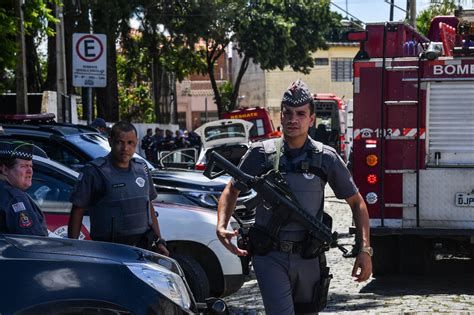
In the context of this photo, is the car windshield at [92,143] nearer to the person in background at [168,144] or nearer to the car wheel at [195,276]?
the car wheel at [195,276]

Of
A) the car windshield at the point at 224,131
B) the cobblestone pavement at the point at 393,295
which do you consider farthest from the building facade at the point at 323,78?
the cobblestone pavement at the point at 393,295

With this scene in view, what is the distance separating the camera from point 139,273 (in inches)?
191

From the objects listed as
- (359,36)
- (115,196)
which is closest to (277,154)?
(115,196)

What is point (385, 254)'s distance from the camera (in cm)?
1072

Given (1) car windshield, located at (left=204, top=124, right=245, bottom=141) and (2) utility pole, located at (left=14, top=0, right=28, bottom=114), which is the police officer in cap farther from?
(1) car windshield, located at (left=204, top=124, right=245, bottom=141)

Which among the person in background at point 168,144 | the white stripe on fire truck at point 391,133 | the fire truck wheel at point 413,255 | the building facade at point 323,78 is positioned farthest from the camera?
the building facade at point 323,78

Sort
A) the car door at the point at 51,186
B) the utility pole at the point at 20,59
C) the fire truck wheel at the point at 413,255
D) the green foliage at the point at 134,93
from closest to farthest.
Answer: the car door at the point at 51,186 → the fire truck wheel at the point at 413,255 → the utility pole at the point at 20,59 → the green foliage at the point at 134,93

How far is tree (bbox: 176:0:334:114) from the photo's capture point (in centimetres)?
3540

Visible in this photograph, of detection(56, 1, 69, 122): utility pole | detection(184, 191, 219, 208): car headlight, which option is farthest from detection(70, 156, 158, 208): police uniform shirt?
detection(56, 1, 69, 122): utility pole

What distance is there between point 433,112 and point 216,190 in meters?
2.65

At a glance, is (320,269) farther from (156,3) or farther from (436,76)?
(156,3)

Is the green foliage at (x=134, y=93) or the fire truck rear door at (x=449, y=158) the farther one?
the green foliage at (x=134, y=93)

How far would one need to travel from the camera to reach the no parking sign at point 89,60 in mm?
14336

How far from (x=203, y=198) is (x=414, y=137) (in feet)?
7.71
